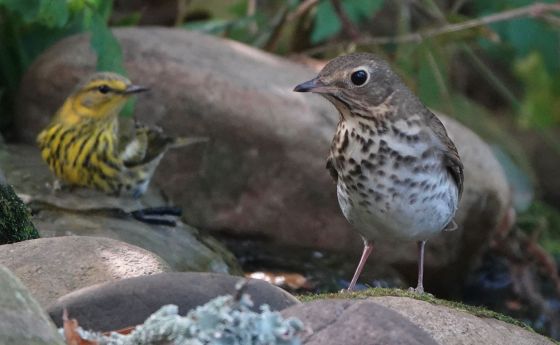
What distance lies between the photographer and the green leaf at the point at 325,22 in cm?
794

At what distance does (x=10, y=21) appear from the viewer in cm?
770

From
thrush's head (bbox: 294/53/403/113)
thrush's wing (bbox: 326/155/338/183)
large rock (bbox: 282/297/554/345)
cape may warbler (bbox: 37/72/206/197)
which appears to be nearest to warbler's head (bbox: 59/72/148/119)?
cape may warbler (bbox: 37/72/206/197)

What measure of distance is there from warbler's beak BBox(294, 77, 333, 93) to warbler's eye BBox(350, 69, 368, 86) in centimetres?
12

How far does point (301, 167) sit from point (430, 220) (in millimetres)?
2366

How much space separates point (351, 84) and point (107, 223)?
199 centimetres

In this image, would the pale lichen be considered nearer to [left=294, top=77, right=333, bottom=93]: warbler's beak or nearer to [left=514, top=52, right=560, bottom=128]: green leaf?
[left=294, top=77, right=333, bottom=93]: warbler's beak

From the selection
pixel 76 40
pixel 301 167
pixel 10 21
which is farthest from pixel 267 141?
pixel 10 21

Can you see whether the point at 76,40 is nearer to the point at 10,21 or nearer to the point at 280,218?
the point at 10,21

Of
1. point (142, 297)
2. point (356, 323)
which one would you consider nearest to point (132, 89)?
point (142, 297)

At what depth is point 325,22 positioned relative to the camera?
8070 mm

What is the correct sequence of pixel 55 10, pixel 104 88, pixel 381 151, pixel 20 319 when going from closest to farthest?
1. pixel 20 319
2. pixel 381 151
3. pixel 55 10
4. pixel 104 88

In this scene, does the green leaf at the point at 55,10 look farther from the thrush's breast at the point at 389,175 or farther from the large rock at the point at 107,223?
the thrush's breast at the point at 389,175

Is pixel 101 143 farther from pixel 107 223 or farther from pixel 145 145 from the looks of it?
pixel 107 223

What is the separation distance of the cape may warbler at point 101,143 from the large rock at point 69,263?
8.12 feet
